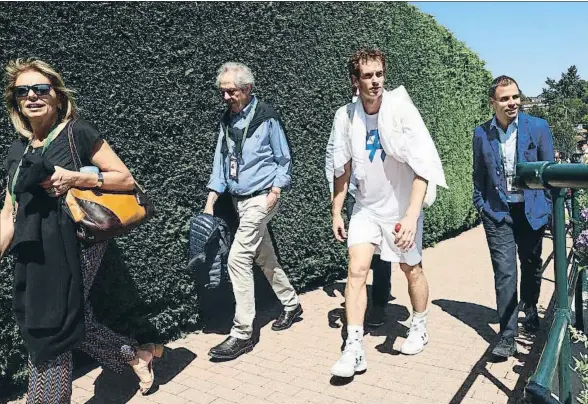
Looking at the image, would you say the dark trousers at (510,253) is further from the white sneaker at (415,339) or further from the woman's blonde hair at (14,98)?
the woman's blonde hair at (14,98)

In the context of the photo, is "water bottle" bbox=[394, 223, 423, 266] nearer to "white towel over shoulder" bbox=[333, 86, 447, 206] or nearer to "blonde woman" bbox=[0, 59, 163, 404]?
"white towel over shoulder" bbox=[333, 86, 447, 206]

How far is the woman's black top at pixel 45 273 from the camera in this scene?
2.69m

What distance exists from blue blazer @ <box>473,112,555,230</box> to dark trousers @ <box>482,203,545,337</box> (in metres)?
0.10

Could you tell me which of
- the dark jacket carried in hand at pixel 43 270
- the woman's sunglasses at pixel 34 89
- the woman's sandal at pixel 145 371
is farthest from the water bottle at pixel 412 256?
the woman's sunglasses at pixel 34 89

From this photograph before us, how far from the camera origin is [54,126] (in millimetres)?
2945

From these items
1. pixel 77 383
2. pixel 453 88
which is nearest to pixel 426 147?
pixel 77 383

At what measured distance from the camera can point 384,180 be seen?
149 inches

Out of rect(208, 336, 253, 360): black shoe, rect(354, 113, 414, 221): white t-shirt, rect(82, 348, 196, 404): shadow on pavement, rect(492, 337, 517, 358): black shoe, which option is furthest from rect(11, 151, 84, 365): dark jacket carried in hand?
rect(492, 337, 517, 358): black shoe

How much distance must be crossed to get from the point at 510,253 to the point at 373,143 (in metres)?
1.28

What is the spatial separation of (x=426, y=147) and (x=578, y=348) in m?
1.70

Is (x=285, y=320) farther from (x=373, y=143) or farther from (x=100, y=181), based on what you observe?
(x=100, y=181)

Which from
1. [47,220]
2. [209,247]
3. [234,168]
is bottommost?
[209,247]

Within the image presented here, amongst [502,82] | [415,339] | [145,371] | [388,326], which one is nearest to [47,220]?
[145,371]

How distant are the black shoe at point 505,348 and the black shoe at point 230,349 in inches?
69.1
